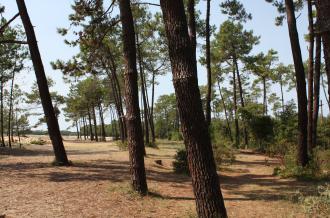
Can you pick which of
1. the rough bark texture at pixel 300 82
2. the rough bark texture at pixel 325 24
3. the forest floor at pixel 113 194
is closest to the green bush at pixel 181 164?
the forest floor at pixel 113 194

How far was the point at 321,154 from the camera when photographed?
52.6 feet

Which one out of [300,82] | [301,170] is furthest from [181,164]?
[300,82]

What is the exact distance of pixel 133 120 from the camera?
10.3 metres

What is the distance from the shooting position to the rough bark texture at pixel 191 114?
18.2 ft

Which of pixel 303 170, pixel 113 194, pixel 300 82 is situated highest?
pixel 300 82

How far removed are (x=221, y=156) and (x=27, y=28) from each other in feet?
31.0

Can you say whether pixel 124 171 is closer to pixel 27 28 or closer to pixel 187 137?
pixel 27 28

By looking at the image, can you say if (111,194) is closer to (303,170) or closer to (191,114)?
(191,114)

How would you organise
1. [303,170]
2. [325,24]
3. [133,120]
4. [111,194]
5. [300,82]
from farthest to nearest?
[300,82]
[303,170]
[133,120]
[111,194]
[325,24]

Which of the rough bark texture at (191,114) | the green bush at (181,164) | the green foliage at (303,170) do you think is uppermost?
the rough bark texture at (191,114)

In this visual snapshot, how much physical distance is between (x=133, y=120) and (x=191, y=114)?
16.1ft

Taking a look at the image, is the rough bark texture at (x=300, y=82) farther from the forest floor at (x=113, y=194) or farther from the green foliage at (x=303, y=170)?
the forest floor at (x=113, y=194)

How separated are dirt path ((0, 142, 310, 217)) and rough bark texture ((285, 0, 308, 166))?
5.19 feet

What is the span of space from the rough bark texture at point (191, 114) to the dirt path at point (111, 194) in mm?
2041
